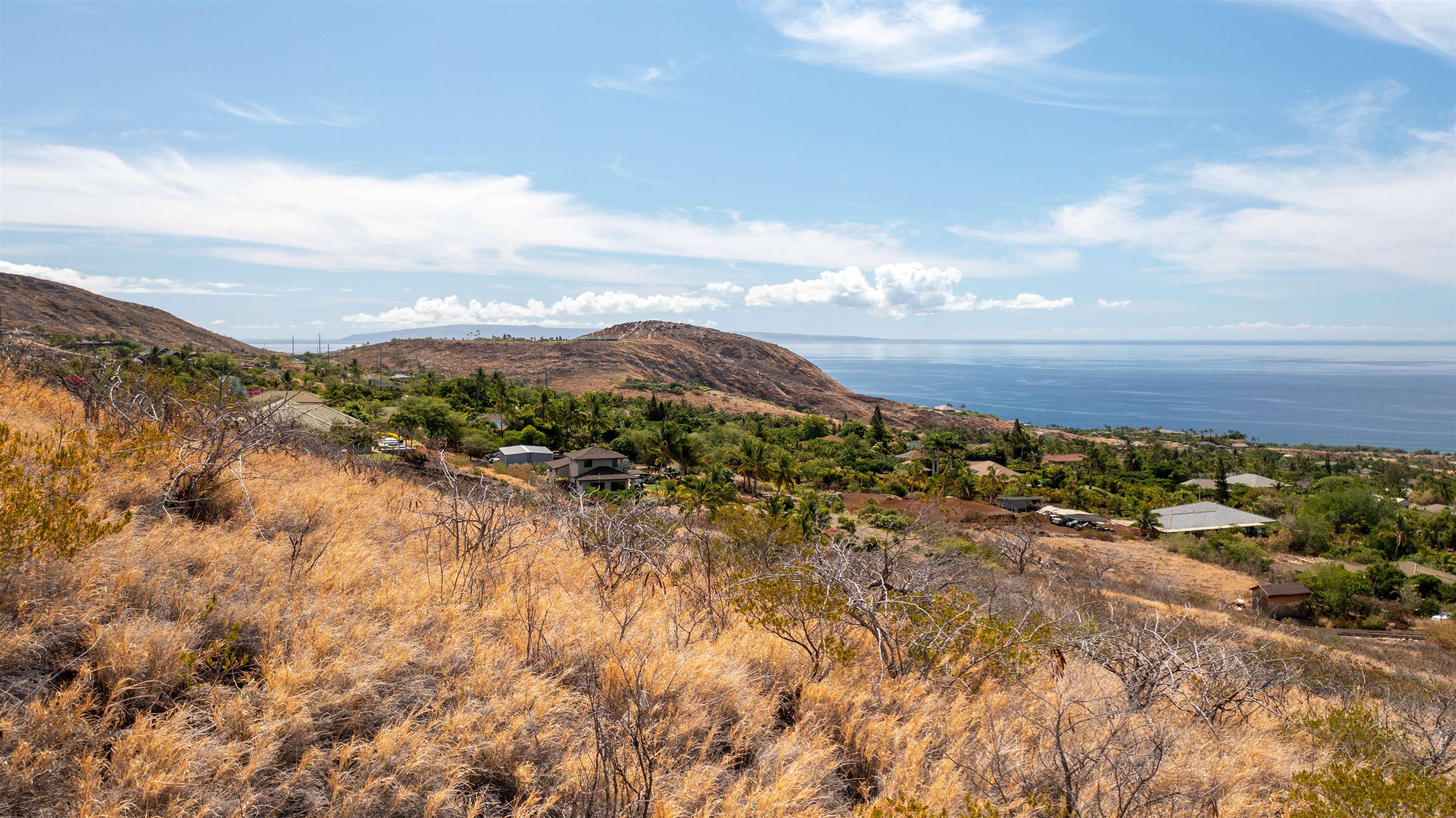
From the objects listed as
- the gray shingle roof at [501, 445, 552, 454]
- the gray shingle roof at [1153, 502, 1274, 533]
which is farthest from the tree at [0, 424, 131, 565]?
the gray shingle roof at [1153, 502, 1274, 533]

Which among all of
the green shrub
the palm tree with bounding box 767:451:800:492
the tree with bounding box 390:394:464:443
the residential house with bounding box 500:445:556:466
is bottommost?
the palm tree with bounding box 767:451:800:492

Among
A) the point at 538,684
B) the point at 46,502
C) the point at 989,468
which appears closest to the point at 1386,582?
the point at 989,468

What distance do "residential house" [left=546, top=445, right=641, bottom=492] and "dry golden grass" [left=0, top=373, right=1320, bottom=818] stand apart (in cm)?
3435

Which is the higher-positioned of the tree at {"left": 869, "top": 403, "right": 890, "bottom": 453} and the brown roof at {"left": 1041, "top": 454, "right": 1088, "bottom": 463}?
the tree at {"left": 869, "top": 403, "right": 890, "bottom": 453}

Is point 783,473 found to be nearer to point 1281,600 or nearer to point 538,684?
point 1281,600

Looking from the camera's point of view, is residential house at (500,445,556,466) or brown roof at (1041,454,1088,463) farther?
brown roof at (1041,454,1088,463)

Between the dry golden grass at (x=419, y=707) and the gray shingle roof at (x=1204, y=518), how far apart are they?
44.5 metres

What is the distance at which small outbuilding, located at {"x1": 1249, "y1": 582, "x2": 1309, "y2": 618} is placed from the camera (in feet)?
90.8

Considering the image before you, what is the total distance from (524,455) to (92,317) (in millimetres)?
95634

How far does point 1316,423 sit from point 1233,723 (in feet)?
630

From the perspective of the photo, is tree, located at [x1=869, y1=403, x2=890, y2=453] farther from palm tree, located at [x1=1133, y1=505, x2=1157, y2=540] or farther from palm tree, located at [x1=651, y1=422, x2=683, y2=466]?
palm tree, located at [x1=651, y1=422, x2=683, y2=466]

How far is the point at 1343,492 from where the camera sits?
48.3 metres

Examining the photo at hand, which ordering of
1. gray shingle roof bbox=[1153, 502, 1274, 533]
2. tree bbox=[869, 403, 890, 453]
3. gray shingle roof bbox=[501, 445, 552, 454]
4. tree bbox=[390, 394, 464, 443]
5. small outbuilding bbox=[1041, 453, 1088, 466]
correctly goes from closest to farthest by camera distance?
tree bbox=[390, 394, 464, 443] → gray shingle roof bbox=[1153, 502, 1274, 533] → gray shingle roof bbox=[501, 445, 552, 454] → small outbuilding bbox=[1041, 453, 1088, 466] → tree bbox=[869, 403, 890, 453]

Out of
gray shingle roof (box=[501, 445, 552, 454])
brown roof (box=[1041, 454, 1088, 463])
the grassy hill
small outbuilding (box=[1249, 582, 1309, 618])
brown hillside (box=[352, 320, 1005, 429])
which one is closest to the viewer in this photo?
the grassy hill
